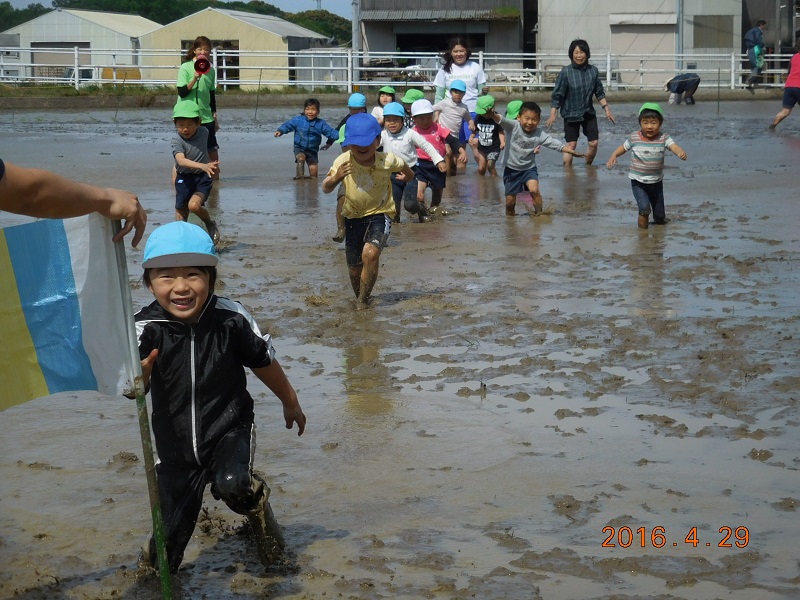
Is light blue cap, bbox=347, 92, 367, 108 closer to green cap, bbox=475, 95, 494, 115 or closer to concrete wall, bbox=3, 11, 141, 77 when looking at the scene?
green cap, bbox=475, 95, 494, 115

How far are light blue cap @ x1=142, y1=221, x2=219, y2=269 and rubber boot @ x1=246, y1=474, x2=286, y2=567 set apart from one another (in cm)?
75

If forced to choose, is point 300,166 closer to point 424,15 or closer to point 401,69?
point 401,69

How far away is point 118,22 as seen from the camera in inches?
2849

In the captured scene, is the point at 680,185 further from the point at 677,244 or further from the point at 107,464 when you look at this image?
the point at 107,464

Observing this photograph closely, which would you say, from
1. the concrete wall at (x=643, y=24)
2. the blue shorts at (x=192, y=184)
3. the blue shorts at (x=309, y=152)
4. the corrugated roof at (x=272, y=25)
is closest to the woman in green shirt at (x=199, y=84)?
the blue shorts at (x=192, y=184)

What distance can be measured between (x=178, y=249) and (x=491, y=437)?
2.12 meters

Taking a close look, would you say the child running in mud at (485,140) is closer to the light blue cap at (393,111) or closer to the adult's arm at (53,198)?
the light blue cap at (393,111)

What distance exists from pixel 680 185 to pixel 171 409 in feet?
37.6

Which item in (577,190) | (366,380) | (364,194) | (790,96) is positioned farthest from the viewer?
(790,96)

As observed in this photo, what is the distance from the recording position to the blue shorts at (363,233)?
801 cm

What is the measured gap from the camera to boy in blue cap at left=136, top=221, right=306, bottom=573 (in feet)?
12.3

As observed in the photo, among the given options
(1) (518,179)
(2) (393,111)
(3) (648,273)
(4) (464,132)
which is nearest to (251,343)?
(3) (648,273)

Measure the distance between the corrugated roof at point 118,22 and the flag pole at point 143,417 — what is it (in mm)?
68149

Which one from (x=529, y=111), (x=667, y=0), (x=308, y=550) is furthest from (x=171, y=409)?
(x=667, y=0)
